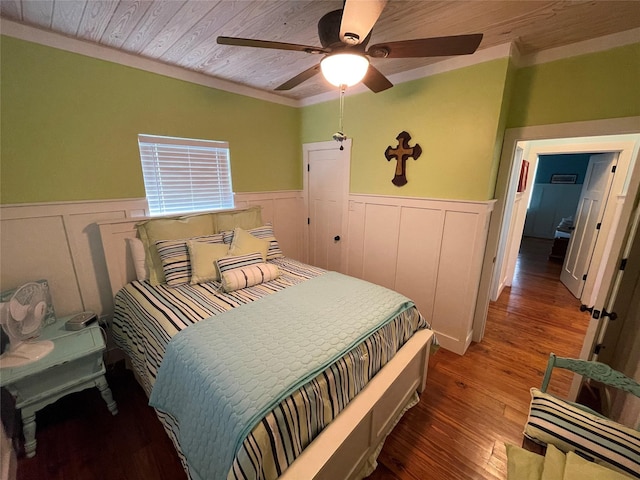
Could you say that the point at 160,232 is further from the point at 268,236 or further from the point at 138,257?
the point at 268,236

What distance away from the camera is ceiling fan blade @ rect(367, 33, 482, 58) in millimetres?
1178

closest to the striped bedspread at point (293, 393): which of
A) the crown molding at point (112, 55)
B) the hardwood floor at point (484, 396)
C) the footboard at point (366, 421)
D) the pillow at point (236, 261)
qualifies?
the footboard at point (366, 421)

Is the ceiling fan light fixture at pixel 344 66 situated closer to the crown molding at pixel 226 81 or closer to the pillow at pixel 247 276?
the crown molding at pixel 226 81

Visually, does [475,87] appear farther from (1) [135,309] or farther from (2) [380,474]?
(1) [135,309]

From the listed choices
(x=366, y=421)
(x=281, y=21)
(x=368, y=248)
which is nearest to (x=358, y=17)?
(x=281, y=21)

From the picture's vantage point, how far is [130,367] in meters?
2.19

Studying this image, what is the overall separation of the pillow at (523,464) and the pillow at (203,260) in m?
2.04

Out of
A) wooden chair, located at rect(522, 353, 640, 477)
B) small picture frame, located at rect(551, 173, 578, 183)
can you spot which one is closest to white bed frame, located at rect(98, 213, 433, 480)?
wooden chair, located at rect(522, 353, 640, 477)

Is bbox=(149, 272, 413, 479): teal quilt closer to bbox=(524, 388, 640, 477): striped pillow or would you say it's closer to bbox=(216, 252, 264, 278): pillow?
bbox=(216, 252, 264, 278): pillow

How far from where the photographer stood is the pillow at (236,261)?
2.08m

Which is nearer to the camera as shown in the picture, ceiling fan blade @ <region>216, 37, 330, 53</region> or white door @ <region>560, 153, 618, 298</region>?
ceiling fan blade @ <region>216, 37, 330, 53</region>

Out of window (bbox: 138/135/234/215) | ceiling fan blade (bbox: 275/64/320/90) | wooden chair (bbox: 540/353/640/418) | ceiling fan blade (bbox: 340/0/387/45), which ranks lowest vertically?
wooden chair (bbox: 540/353/640/418)

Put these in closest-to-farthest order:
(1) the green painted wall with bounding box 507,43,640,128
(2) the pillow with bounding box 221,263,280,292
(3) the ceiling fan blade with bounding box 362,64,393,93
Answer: (3) the ceiling fan blade with bounding box 362,64,393,93, (1) the green painted wall with bounding box 507,43,640,128, (2) the pillow with bounding box 221,263,280,292

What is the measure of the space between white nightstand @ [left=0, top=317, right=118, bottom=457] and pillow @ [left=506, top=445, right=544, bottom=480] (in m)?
2.24
